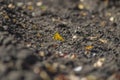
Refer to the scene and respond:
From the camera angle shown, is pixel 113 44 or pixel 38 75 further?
pixel 113 44

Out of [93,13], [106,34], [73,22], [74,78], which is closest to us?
[74,78]

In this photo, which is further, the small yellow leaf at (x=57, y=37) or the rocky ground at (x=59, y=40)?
the small yellow leaf at (x=57, y=37)

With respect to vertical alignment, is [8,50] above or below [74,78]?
above

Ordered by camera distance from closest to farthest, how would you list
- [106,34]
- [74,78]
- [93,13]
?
[74,78]
[106,34]
[93,13]

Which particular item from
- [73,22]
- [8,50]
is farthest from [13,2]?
[8,50]

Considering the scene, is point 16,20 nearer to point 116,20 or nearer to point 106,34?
point 106,34

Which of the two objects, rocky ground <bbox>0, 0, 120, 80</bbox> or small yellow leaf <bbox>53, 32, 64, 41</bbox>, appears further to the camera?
small yellow leaf <bbox>53, 32, 64, 41</bbox>
